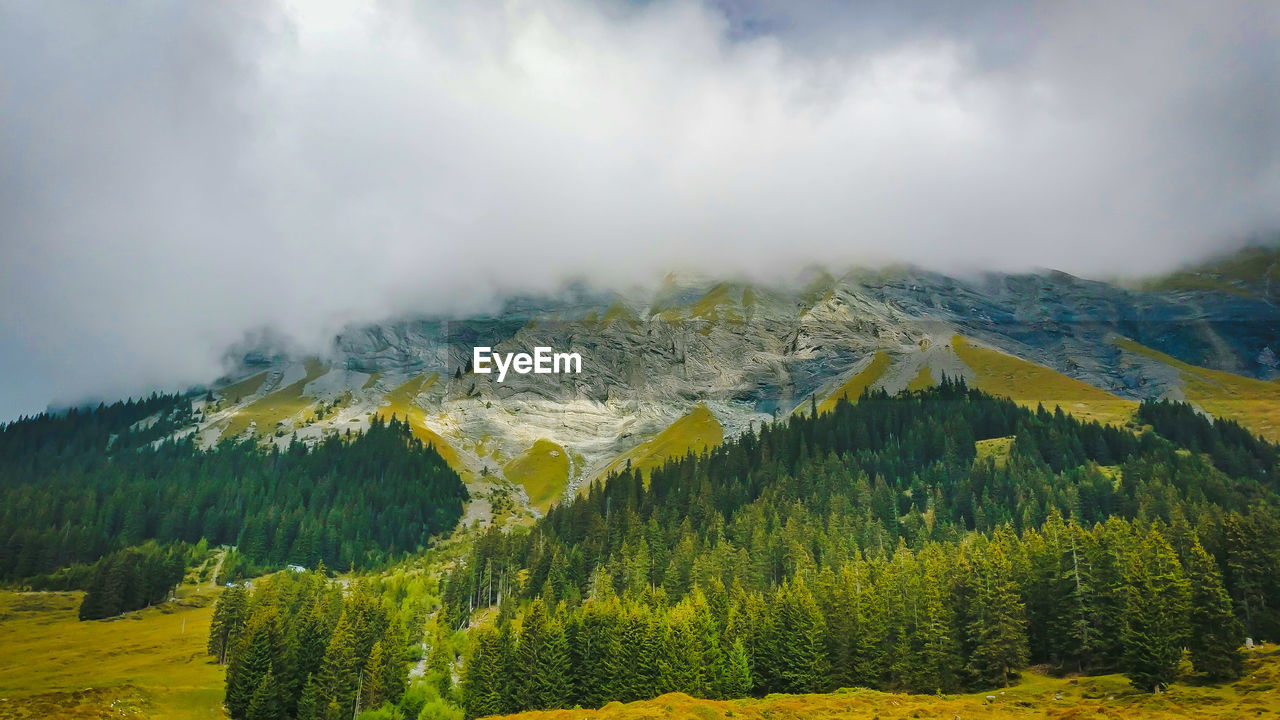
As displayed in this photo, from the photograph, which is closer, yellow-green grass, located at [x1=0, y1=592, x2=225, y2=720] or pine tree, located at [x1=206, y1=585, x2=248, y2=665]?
yellow-green grass, located at [x1=0, y1=592, x2=225, y2=720]

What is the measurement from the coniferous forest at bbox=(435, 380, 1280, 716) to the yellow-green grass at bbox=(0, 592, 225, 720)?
1706 inches

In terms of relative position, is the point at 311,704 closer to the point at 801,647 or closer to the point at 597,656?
the point at 597,656

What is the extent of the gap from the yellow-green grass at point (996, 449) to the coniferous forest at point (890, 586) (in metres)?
10.8

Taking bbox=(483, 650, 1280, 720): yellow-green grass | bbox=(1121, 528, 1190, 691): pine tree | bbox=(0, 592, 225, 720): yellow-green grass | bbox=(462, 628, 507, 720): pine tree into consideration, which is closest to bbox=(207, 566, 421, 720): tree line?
bbox=(0, 592, 225, 720): yellow-green grass

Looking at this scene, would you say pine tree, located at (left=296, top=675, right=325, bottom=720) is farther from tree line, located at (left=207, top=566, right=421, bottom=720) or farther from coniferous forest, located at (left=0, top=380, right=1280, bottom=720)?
coniferous forest, located at (left=0, top=380, right=1280, bottom=720)

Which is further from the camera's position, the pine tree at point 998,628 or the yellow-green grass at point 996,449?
the yellow-green grass at point 996,449

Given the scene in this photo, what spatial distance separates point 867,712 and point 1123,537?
138 feet

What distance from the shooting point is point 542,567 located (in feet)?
471

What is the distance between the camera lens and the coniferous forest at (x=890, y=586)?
257ft

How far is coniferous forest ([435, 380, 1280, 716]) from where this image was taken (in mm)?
78438

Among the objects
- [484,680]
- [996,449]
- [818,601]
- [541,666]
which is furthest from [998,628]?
Result: [996,449]

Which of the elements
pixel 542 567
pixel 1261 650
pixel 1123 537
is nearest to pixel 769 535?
pixel 542 567

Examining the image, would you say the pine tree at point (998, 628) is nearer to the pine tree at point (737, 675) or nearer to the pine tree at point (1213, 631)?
the pine tree at point (1213, 631)

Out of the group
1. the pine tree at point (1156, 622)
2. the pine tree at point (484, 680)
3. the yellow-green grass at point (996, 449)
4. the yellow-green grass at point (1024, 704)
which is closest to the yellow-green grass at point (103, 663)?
the pine tree at point (484, 680)
